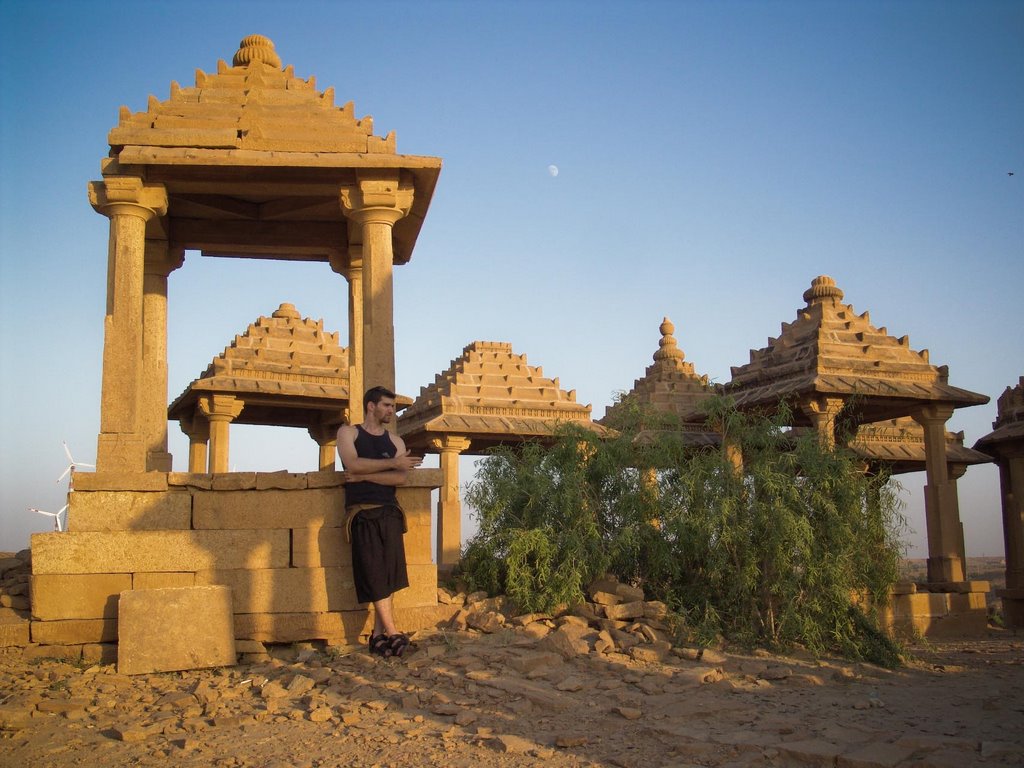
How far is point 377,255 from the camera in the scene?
31.2 feet

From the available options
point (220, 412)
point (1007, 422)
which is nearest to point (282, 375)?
point (220, 412)

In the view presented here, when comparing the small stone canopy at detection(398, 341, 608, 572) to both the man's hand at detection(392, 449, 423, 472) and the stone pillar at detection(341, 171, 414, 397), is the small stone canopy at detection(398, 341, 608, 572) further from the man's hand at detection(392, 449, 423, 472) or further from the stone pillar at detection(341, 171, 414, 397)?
the man's hand at detection(392, 449, 423, 472)

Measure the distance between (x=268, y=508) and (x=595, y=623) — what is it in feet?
9.70

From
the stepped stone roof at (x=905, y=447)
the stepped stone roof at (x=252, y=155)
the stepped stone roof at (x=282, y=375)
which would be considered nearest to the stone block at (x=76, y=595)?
the stepped stone roof at (x=252, y=155)

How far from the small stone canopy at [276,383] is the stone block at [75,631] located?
27.3ft

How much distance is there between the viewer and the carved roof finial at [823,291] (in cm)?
1852

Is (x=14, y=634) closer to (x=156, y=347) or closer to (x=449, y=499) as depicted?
(x=156, y=347)

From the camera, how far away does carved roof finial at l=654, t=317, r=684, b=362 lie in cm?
2428

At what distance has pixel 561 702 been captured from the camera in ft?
21.2

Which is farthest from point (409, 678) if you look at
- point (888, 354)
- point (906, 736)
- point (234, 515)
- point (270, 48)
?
point (888, 354)

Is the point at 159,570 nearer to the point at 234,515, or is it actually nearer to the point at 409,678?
the point at 234,515

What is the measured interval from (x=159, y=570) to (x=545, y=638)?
323cm

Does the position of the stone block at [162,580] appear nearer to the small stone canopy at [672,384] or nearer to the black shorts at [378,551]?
the black shorts at [378,551]

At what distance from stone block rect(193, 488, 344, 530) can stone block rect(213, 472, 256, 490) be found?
4 cm
